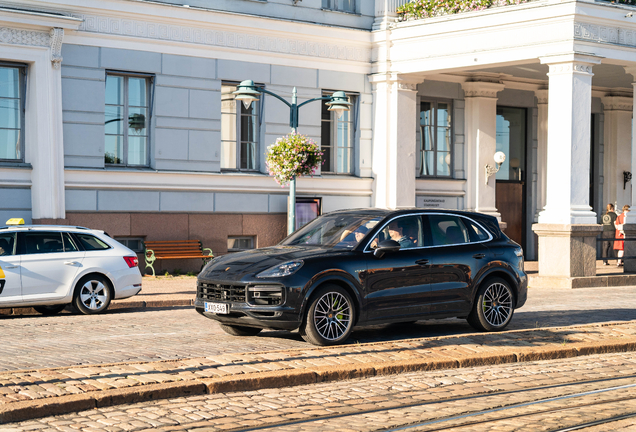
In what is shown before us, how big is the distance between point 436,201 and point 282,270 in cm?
1629

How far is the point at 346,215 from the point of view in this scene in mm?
11859

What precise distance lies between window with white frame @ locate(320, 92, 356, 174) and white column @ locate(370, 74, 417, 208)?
69 cm

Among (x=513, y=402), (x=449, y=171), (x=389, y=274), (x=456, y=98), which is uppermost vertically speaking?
(x=456, y=98)

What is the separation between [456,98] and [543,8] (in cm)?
600

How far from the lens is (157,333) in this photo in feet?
38.9

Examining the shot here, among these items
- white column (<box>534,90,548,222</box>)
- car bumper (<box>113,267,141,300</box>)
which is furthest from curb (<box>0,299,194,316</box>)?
white column (<box>534,90,548,222</box>)

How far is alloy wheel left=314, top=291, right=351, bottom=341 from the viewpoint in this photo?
10.4 metres

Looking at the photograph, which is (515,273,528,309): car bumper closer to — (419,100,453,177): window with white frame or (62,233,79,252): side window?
(62,233,79,252): side window

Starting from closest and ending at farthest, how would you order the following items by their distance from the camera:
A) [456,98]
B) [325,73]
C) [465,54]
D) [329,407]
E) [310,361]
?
[329,407] < [310,361] < [465,54] < [325,73] < [456,98]

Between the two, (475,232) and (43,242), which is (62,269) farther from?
(475,232)

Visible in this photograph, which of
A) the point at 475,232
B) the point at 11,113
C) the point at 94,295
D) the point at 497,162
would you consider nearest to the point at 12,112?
the point at 11,113

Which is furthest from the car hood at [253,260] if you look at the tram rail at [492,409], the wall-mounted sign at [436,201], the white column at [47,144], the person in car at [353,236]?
the wall-mounted sign at [436,201]

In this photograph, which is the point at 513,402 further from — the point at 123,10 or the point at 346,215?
the point at 123,10

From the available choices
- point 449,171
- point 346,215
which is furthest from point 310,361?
point 449,171
